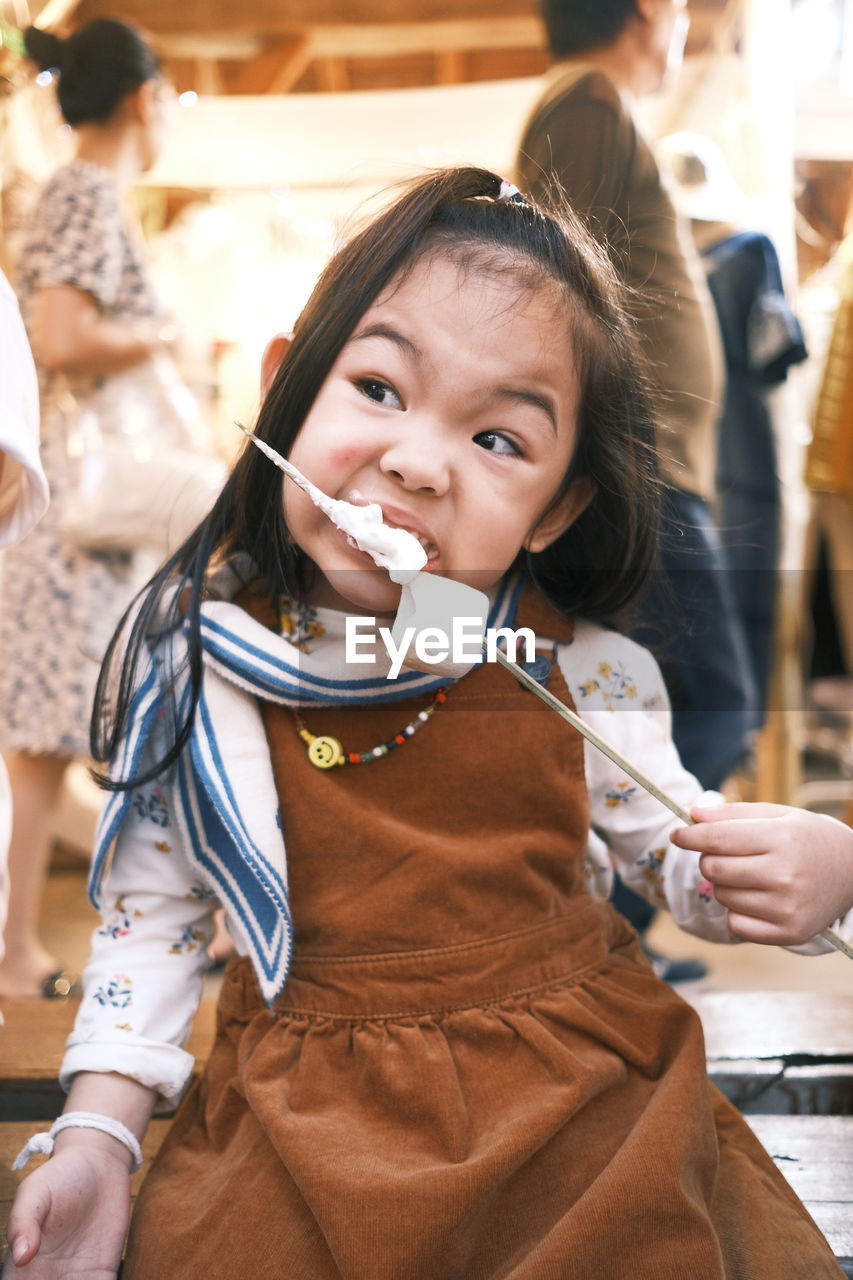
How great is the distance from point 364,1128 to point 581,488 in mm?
526

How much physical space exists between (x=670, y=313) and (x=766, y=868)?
0.96 metres

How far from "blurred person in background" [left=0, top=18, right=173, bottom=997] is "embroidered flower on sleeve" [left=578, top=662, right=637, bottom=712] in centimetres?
121

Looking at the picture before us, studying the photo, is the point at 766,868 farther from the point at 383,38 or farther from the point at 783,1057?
the point at 383,38

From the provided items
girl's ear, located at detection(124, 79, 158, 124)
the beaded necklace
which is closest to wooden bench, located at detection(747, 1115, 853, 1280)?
the beaded necklace

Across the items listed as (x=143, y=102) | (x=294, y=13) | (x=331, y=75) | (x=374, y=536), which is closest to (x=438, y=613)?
(x=374, y=536)

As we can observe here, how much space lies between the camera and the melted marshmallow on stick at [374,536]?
2.43 ft

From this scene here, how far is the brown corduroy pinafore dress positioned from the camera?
2.35ft

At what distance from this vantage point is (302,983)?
2.85ft

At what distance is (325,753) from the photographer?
883mm

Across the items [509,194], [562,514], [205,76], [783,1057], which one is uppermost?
[205,76]

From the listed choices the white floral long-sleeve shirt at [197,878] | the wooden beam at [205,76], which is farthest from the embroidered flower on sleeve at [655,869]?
the wooden beam at [205,76]

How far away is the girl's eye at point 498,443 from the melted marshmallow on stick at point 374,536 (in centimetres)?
12

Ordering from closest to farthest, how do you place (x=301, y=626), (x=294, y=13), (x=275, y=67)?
1. (x=301, y=626)
2. (x=294, y=13)
3. (x=275, y=67)

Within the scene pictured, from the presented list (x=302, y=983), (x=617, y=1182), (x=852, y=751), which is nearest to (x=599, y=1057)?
(x=617, y=1182)
